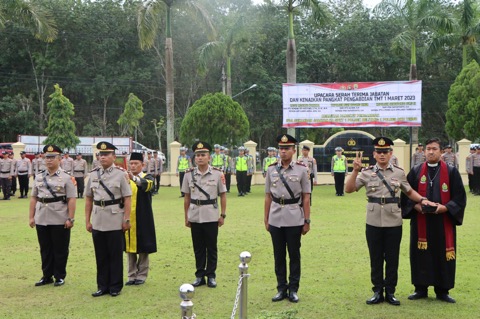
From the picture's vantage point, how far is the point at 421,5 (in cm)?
2869

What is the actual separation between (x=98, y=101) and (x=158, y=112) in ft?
15.5

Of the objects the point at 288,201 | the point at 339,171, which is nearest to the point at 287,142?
the point at 288,201

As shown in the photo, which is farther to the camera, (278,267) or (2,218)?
(2,218)

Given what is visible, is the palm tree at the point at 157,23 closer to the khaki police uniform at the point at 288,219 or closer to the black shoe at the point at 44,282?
the black shoe at the point at 44,282

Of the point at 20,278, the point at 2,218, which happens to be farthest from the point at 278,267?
the point at 2,218

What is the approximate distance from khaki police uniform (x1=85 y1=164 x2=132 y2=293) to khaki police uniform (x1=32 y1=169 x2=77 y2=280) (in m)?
0.68

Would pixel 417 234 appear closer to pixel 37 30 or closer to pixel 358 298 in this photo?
pixel 358 298

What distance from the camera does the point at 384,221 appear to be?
6.53 metres

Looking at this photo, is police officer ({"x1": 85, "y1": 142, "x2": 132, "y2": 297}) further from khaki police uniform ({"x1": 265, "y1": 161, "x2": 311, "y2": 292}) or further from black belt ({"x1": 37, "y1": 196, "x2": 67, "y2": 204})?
khaki police uniform ({"x1": 265, "y1": 161, "x2": 311, "y2": 292})

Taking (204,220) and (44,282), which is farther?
(44,282)

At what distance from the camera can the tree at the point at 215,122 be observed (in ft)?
84.8

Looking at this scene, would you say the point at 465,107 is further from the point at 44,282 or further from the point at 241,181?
the point at 44,282

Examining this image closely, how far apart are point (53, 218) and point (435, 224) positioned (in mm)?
4585

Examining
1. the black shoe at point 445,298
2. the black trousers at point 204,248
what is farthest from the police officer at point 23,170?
the black shoe at point 445,298
